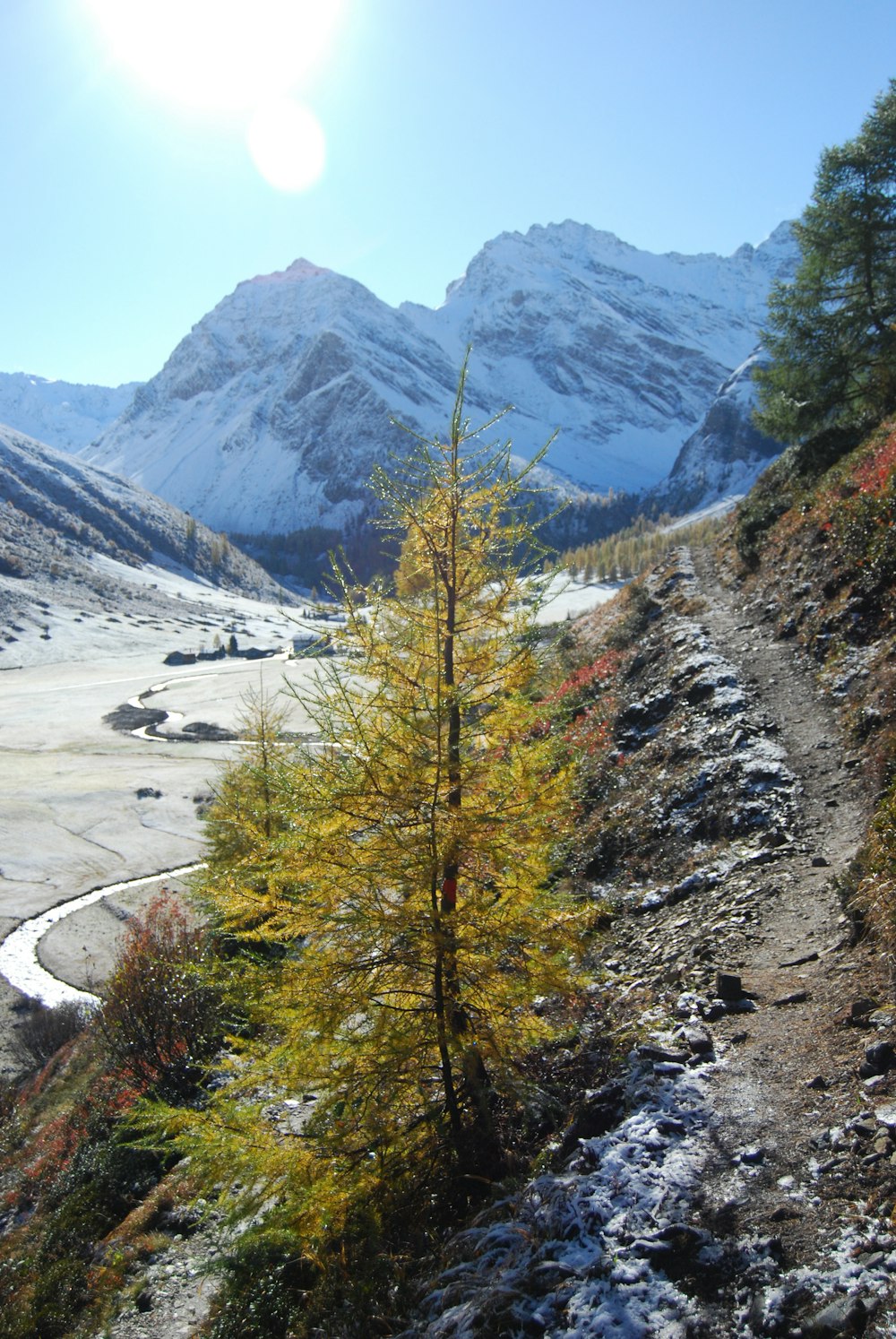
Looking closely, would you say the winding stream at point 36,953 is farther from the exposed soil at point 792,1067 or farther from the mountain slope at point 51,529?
the mountain slope at point 51,529

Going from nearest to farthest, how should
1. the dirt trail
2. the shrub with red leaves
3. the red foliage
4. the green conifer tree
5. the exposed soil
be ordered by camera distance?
1. the exposed soil
2. the dirt trail
3. the shrub with red leaves
4. the red foliage
5. the green conifer tree

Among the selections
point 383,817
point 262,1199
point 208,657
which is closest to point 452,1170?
point 262,1199

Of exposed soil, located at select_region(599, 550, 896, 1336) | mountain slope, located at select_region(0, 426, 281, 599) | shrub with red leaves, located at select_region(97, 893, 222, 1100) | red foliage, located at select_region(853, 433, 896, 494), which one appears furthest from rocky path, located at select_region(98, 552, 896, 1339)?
mountain slope, located at select_region(0, 426, 281, 599)

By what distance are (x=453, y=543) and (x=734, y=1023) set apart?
19.3 feet

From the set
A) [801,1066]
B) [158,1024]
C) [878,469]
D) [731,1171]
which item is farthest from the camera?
[878,469]

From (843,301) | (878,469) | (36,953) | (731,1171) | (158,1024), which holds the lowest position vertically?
(36,953)

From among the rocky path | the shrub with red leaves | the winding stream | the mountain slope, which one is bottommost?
the winding stream

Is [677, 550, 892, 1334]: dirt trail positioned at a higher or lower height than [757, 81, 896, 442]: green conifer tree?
lower

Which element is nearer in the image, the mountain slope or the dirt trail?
the dirt trail

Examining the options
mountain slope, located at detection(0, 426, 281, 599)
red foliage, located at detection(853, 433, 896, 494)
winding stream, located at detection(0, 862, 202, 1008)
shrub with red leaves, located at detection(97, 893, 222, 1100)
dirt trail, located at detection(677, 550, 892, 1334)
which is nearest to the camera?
dirt trail, located at detection(677, 550, 892, 1334)

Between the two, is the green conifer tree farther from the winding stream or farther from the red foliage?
the winding stream

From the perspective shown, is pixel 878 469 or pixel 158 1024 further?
pixel 878 469

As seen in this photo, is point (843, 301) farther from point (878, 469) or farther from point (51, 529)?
point (51, 529)

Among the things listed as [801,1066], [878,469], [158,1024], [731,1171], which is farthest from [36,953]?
[878,469]
